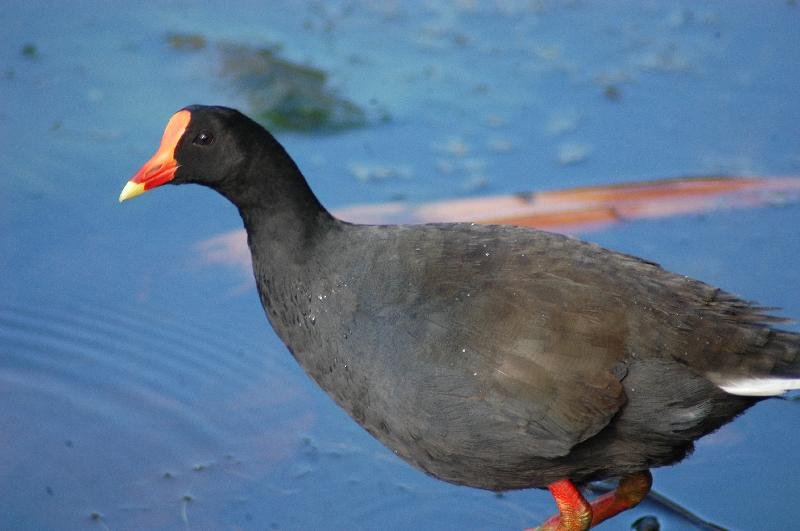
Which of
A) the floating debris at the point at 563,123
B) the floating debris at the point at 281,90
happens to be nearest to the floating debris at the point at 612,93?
the floating debris at the point at 563,123

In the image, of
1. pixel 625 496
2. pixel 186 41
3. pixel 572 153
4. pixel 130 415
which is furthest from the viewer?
pixel 186 41

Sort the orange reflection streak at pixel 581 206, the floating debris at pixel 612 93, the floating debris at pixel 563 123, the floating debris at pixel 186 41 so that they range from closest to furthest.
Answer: the orange reflection streak at pixel 581 206, the floating debris at pixel 563 123, the floating debris at pixel 612 93, the floating debris at pixel 186 41

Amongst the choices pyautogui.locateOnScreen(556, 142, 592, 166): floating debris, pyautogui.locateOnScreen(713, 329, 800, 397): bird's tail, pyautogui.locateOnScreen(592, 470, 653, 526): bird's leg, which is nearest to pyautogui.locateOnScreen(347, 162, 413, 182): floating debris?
pyautogui.locateOnScreen(556, 142, 592, 166): floating debris

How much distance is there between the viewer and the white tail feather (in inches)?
131

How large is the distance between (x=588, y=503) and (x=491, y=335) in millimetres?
707

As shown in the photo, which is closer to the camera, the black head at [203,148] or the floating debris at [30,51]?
the black head at [203,148]

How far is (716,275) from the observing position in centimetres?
503

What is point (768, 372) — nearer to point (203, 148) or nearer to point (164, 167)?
point (203, 148)

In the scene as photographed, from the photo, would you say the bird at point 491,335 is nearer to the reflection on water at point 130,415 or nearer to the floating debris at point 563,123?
the reflection on water at point 130,415

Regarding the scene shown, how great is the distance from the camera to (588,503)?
3.68 meters

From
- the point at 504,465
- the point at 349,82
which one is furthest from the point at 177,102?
the point at 504,465

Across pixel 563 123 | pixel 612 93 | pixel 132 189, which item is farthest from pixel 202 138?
pixel 612 93

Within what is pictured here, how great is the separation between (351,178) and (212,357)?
134cm

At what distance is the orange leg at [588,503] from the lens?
12.0ft
